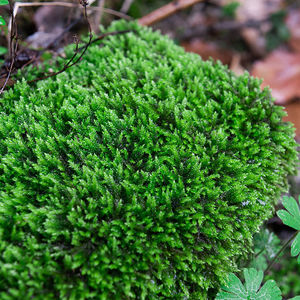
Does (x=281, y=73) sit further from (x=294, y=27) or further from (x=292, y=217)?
(x=292, y=217)

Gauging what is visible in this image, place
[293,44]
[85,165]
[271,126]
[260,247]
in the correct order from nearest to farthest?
[85,165] → [271,126] → [260,247] → [293,44]

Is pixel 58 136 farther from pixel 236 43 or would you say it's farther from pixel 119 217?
pixel 236 43

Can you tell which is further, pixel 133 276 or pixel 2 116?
pixel 2 116

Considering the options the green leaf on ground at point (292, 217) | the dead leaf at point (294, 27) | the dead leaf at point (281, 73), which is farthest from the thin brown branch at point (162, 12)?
the green leaf on ground at point (292, 217)

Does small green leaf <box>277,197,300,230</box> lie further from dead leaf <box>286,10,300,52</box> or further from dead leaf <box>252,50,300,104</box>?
dead leaf <box>286,10,300,52</box>

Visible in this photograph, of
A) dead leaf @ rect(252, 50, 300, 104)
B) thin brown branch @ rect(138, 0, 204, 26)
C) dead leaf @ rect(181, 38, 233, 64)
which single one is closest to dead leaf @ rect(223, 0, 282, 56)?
dead leaf @ rect(252, 50, 300, 104)

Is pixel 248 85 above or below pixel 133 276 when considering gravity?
above

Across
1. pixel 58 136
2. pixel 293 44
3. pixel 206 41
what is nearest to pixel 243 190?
pixel 58 136
